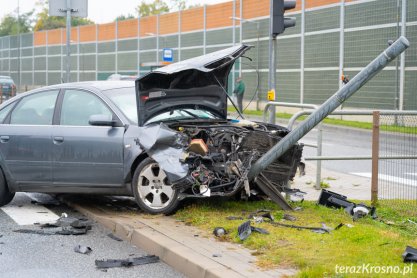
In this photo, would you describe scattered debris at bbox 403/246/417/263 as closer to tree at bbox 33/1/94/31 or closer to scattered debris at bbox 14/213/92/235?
scattered debris at bbox 14/213/92/235

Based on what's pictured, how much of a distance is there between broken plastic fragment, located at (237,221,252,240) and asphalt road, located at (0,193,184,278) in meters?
0.76

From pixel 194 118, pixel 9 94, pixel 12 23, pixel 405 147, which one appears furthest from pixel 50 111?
pixel 12 23

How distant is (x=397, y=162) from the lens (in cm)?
879

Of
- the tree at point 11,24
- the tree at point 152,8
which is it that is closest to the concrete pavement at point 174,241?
the tree at point 152,8

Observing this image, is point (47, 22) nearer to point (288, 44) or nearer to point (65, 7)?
point (288, 44)

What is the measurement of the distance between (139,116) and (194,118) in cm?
76

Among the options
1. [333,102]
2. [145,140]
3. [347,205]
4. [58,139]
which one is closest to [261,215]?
[347,205]

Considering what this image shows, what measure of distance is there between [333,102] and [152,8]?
3852 inches

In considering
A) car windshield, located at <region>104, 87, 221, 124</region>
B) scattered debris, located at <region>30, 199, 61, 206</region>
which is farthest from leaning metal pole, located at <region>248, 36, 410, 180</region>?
scattered debris, located at <region>30, 199, 61, 206</region>

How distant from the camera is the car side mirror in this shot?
26.1 ft

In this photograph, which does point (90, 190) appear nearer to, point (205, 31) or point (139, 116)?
point (139, 116)

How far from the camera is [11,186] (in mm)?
8562

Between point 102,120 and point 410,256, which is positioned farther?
point 102,120

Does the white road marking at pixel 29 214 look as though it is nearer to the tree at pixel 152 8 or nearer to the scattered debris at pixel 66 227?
the scattered debris at pixel 66 227
